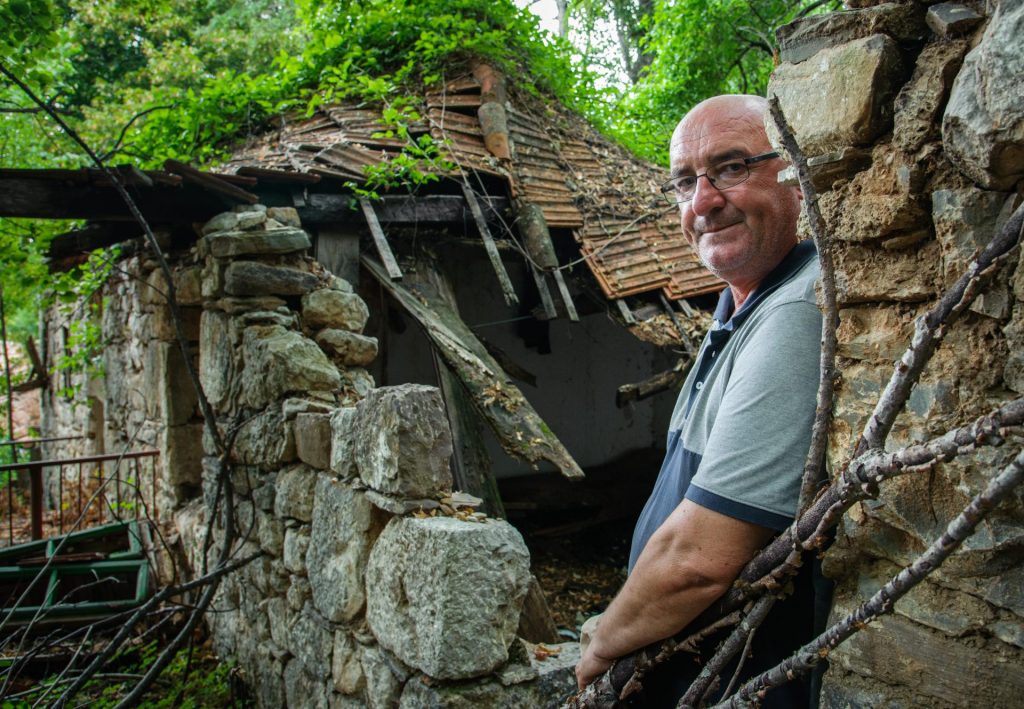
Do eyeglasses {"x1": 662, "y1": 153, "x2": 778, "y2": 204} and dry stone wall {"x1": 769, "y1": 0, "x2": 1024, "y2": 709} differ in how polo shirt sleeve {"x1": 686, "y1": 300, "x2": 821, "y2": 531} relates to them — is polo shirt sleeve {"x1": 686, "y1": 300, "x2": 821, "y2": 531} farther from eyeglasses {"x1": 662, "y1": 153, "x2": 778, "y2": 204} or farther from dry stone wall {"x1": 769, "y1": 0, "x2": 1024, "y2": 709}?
eyeglasses {"x1": 662, "y1": 153, "x2": 778, "y2": 204}

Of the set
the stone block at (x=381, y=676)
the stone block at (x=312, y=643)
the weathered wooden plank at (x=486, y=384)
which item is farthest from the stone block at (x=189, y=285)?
the stone block at (x=381, y=676)

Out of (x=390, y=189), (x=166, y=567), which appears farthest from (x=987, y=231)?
(x=166, y=567)

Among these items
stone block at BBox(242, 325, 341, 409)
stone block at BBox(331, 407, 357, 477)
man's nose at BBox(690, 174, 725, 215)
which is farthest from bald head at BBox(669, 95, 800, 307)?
stone block at BBox(242, 325, 341, 409)

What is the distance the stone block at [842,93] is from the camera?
3.03 ft

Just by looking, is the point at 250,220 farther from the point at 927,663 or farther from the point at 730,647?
the point at 927,663

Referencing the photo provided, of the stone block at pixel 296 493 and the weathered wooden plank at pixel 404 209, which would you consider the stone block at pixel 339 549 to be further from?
the weathered wooden plank at pixel 404 209

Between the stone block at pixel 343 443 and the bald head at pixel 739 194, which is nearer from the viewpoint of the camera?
the bald head at pixel 739 194

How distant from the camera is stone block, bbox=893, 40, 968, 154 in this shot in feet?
2.84

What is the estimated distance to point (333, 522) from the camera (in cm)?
250

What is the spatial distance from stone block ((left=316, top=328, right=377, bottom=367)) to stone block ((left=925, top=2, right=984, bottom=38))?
9.56 ft

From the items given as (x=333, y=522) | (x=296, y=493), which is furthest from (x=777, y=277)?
(x=296, y=493)

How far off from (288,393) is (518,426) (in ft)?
3.59

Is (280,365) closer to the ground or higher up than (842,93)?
closer to the ground

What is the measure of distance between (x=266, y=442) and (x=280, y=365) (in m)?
0.38
